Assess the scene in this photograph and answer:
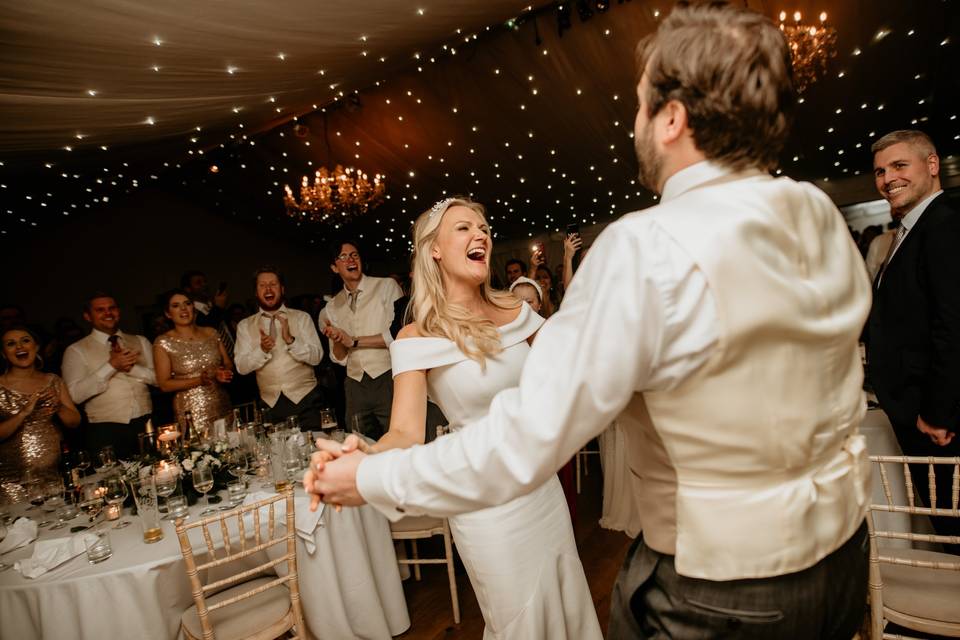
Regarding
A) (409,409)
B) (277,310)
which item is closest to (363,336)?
(277,310)

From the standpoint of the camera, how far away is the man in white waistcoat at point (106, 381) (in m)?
3.70

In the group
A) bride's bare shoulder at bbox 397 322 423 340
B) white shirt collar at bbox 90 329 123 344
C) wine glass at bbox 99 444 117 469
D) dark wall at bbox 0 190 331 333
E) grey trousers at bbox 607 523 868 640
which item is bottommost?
wine glass at bbox 99 444 117 469

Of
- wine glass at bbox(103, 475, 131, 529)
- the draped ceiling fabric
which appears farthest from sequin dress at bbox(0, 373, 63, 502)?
the draped ceiling fabric

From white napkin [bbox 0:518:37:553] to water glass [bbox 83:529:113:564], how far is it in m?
0.30

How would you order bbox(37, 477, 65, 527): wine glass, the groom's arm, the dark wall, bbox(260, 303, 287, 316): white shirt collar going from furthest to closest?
the dark wall, bbox(260, 303, 287, 316): white shirt collar, bbox(37, 477, 65, 527): wine glass, the groom's arm

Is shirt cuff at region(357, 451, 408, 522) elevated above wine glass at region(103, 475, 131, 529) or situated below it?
above

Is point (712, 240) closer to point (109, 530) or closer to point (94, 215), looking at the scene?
point (109, 530)

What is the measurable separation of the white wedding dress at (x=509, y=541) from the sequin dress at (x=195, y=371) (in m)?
2.72

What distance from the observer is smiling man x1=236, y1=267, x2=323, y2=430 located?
13.2ft

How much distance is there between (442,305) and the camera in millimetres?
1967

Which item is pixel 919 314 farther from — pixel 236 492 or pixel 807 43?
pixel 807 43

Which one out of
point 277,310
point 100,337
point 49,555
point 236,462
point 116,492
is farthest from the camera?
point 277,310

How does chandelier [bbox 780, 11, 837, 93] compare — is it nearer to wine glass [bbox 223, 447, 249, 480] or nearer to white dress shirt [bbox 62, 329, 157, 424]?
wine glass [bbox 223, 447, 249, 480]

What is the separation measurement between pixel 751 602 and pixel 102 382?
A: 422cm
